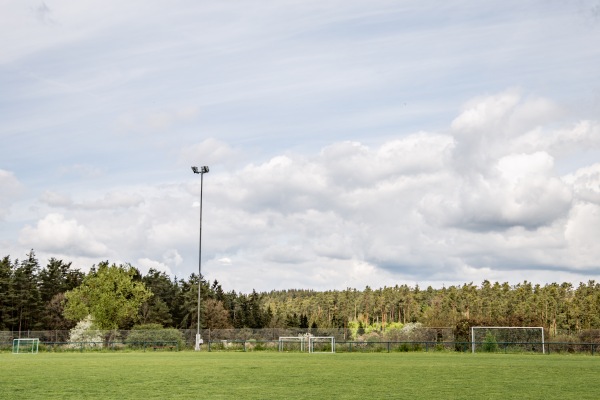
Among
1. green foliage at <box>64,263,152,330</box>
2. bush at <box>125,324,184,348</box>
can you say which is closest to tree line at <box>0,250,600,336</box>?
green foliage at <box>64,263,152,330</box>

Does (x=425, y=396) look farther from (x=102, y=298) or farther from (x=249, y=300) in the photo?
(x=249, y=300)

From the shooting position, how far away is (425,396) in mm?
14664

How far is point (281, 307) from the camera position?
603ft

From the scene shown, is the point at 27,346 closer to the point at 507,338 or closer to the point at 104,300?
the point at 104,300

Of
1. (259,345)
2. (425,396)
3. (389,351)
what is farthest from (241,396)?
(259,345)

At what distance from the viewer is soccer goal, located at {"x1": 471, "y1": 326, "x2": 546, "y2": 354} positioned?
46.0 metres

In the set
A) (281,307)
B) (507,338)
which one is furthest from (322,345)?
(281,307)

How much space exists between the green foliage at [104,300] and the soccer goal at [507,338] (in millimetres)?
49570

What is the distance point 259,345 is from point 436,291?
129461 mm

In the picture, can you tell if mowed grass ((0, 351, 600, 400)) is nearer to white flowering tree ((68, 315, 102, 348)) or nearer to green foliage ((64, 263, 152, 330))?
white flowering tree ((68, 315, 102, 348))

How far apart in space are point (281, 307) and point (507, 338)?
5451 inches

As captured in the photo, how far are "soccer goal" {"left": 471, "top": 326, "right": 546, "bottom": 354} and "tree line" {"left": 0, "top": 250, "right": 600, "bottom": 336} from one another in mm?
3366

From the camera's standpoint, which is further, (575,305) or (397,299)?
(397,299)

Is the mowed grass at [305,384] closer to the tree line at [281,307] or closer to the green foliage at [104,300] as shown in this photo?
the tree line at [281,307]
